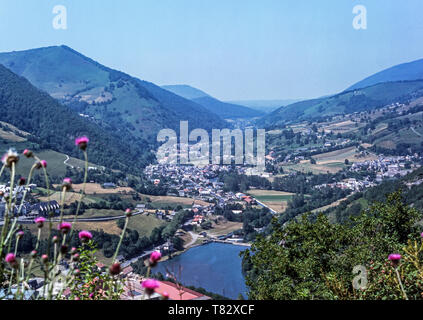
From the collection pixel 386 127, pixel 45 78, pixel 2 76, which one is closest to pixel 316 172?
pixel 386 127

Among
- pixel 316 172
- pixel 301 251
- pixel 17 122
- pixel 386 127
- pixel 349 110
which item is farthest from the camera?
pixel 349 110

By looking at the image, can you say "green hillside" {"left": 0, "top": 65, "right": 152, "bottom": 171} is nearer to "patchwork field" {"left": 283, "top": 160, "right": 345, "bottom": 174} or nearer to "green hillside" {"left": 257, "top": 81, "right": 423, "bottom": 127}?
"patchwork field" {"left": 283, "top": 160, "right": 345, "bottom": 174}

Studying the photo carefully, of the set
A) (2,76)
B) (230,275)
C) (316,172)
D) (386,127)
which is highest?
(2,76)

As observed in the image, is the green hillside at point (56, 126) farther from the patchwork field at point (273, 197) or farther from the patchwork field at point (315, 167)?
the patchwork field at point (315, 167)

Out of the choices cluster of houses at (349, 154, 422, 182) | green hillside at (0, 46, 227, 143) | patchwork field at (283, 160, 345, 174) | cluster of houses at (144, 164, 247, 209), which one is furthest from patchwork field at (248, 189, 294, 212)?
green hillside at (0, 46, 227, 143)

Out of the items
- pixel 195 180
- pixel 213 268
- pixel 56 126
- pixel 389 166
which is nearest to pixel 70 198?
pixel 213 268

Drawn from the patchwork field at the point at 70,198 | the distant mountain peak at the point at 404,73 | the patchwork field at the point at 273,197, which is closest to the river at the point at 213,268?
the patchwork field at the point at 70,198

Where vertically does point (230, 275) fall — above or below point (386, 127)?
below

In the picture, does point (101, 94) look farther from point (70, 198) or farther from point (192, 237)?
point (192, 237)
